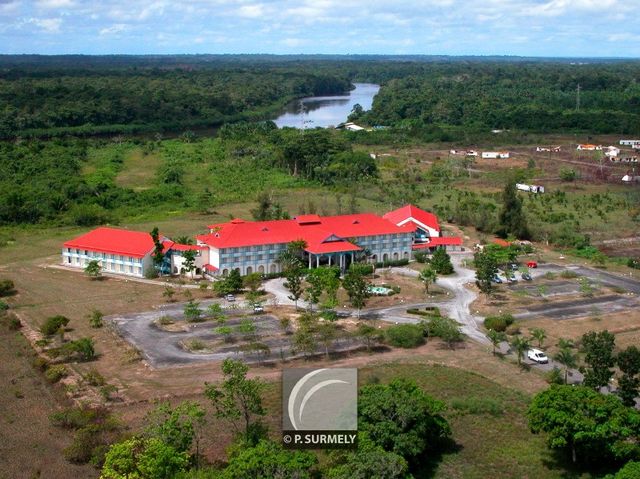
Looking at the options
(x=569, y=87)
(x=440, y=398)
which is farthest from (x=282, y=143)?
(x=569, y=87)

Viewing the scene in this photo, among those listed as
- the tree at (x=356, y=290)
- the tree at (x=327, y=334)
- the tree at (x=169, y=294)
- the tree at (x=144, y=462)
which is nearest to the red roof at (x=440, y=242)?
the tree at (x=356, y=290)

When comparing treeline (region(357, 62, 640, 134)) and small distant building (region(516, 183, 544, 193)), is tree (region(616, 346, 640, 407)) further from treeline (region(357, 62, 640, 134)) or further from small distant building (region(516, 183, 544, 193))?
treeline (region(357, 62, 640, 134))

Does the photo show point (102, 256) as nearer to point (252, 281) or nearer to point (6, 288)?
point (6, 288)

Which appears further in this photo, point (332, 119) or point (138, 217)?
point (332, 119)

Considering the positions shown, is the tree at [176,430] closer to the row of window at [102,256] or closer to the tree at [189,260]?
the tree at [189,260]

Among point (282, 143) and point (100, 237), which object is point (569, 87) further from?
point (100, 237)

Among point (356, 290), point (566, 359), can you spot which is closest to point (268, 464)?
point (566, 359)

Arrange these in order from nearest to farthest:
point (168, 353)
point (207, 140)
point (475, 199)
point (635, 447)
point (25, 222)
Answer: point (635, 447)
point (168, 353)
point (25, 222)
point (475, 199)
point (207, 140)
